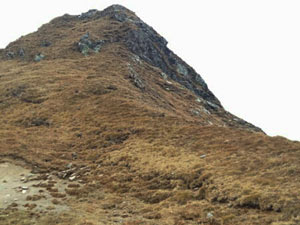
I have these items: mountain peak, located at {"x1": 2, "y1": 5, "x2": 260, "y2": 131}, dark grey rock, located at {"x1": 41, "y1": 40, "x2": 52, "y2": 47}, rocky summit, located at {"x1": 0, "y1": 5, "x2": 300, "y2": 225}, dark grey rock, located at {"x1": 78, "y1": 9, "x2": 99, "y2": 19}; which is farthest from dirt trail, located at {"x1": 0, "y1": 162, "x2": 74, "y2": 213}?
dark grey rock, located at {"x1": 78, "y1": 9, "x2": 99, "y2": 19}

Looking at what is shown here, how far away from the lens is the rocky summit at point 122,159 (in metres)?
17.8

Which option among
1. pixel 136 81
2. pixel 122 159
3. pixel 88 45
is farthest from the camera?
pixel 88 45

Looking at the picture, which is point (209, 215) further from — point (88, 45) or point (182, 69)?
point (182, 69)

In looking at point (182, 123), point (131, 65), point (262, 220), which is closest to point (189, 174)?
point (262, 220)

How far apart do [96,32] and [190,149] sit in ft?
227

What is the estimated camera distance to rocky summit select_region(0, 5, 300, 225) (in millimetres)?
17750

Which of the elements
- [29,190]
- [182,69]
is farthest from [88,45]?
[29,190]

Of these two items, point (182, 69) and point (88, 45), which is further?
point (182, 69)

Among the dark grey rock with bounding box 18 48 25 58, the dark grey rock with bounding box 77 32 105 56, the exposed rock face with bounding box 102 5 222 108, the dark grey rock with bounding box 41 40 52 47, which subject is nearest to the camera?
the dark grey rock with bounding box 77 32 105 56

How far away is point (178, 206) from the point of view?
63.5 feet

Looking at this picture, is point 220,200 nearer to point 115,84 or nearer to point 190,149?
point 190,149

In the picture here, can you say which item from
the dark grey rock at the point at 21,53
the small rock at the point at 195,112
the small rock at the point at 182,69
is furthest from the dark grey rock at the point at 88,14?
the small rock at the point at 195,112

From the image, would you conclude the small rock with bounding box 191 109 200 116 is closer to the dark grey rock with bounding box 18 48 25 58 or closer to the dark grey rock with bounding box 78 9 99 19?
the dark grey rock with bounding box 18 48 25 58

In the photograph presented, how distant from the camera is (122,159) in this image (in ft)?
97.3
